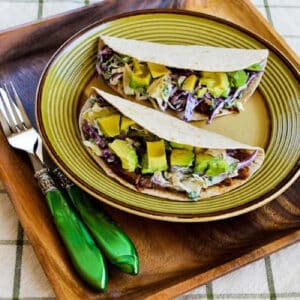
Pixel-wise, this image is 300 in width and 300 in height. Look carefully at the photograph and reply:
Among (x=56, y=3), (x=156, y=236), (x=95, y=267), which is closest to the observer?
(x=95, y=267)

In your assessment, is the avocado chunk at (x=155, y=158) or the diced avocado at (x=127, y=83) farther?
the diced avocado at (x=127, y=83)

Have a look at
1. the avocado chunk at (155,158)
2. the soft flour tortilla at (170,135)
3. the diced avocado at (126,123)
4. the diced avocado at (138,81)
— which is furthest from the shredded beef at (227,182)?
the diced avocado at (138,81)

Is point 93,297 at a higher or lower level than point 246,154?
lower

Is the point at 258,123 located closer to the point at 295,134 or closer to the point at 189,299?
the point at 295,134

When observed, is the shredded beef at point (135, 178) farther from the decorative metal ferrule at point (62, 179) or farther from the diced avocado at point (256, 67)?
the diced avocado at point (256, 67)

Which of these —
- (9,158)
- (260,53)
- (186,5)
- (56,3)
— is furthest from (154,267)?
(56,3)

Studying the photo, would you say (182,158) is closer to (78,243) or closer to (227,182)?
(227,182)

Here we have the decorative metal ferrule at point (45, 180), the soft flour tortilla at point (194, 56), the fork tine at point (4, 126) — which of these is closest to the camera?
the decorative metal ferrule at point (45, 180)
